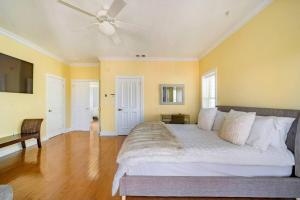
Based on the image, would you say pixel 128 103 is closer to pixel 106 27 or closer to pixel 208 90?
pixel 208 90

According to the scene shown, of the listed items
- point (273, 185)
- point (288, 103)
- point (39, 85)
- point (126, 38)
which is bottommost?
point (273, 185)

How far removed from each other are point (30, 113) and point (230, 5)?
206 inches

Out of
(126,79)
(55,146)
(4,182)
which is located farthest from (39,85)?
(4,182)

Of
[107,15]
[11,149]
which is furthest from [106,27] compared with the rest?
[11,149]

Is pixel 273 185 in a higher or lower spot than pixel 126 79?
lower

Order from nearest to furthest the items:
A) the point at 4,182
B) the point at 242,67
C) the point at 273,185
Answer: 1. the point at 273,185
2. the point at 4,182
3. the point at 242,67

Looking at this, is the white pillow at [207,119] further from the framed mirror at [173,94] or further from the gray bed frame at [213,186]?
the framed mirror at [173,94]

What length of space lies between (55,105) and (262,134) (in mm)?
6101

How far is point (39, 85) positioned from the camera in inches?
205

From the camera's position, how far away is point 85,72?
23.5 ft

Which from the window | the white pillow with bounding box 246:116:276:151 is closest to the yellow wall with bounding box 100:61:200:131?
the window

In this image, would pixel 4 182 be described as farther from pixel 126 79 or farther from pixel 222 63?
pixel 222 63

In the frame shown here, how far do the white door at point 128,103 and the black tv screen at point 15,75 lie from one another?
256cm

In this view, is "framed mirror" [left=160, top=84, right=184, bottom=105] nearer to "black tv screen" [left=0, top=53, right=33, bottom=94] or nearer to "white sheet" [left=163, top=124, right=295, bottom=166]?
"black tv screen" [left=0, top=53, right=33, bottom=94]
